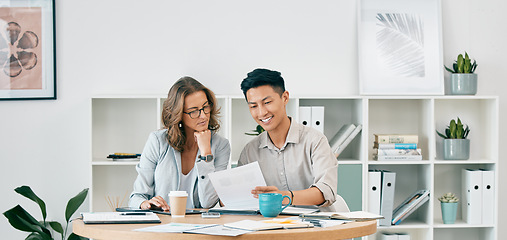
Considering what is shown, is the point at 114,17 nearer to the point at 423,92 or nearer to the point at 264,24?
the point at 264,24

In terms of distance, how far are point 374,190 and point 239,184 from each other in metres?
1.85

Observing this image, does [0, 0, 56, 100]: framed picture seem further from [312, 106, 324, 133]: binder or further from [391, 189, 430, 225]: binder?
[391, 189, 430, 225]: binder

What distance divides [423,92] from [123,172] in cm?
215

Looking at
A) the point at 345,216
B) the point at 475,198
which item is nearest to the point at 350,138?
the point at 475,198

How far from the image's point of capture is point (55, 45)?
395 cm

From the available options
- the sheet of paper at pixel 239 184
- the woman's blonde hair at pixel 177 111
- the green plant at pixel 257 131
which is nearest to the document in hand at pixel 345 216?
the sheet of paper at pixel 239 184

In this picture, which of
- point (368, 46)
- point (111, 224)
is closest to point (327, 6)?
point (368, 46)

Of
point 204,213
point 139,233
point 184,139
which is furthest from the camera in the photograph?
point 184,139

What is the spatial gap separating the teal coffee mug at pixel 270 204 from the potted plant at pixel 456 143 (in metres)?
2.23

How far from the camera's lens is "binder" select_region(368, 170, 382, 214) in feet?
12.8

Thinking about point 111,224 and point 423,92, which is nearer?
point 111,224

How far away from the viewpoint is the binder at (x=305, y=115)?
3.85m

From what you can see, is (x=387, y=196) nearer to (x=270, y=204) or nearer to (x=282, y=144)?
(x=282, y=144)

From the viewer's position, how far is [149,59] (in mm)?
4012
